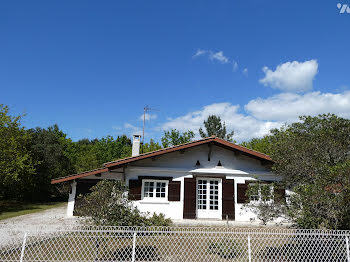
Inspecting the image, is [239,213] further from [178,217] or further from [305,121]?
[305,121]

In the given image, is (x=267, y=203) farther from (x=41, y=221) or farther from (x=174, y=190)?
(x=41, y=221)

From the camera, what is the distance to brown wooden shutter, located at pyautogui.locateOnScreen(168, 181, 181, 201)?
1136 cm

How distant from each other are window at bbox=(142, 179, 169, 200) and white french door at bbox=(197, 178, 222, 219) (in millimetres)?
1731

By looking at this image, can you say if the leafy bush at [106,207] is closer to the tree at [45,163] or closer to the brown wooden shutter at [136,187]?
the brown wooden shutter at [136,187]

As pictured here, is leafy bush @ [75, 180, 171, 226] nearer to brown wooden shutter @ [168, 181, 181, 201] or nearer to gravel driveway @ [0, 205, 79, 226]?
gravel driveway @ [0, 205, 79, 226]

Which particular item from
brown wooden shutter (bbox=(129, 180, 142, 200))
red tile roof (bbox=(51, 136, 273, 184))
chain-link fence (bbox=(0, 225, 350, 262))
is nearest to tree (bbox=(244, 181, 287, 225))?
A: chain-link fence (bbox=(0, 225, 350, 262))

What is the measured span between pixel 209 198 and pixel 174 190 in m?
1.85

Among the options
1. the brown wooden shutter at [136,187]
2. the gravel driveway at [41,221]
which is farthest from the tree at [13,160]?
the brown wooden shutter at [136,187]

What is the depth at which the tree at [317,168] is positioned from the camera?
5.39 m

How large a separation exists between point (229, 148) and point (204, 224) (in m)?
3.86

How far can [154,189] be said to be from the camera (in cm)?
1152

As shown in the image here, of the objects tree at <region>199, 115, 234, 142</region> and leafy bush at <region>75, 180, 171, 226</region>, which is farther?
tree at <region>199, 115, 234, 142</region>

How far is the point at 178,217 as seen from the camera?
11234 millimetres

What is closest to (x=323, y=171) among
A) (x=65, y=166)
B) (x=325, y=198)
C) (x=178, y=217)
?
(x=325, y=198)
